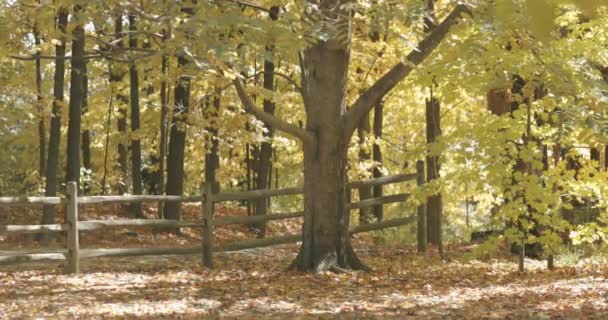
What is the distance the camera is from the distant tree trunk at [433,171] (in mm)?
12984

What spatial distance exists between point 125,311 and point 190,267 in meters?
3.63

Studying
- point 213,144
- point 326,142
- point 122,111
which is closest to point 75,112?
point 213,144

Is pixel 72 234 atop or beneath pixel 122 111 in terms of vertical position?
beneath

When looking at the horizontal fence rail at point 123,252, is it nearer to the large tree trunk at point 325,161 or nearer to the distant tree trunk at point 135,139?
the large tree trunk at point 325,161

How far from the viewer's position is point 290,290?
8195 millimetres

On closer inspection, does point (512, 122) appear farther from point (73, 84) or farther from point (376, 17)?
point (73, 84)

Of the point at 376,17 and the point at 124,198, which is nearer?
the point at 376,17

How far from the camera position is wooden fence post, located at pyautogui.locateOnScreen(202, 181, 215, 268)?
10.6 metres

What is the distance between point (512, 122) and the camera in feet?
30.3

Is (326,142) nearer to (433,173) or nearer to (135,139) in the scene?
(433,173)

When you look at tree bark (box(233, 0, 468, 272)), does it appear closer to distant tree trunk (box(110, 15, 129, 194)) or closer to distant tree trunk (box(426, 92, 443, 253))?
distant tree trunk (box(426, 92, 443, 253))

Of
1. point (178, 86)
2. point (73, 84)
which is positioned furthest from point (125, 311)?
point (178, 86)

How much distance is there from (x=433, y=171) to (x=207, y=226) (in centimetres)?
475

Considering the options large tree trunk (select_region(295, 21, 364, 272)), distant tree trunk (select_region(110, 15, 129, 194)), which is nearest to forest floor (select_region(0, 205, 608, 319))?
large tree trunk (select_region(295, 21, 364, 272))
